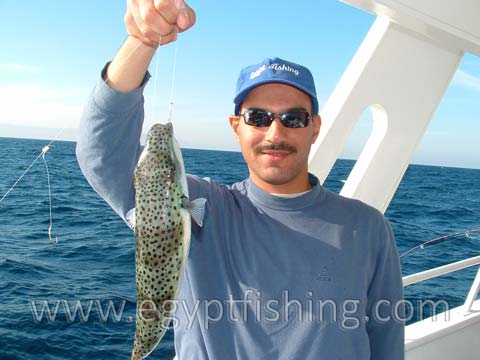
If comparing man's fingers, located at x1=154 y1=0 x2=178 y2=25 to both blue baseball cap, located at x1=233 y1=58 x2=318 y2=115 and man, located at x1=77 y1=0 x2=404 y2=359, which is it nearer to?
man, located at x1=77 y1=0 x2=404 y2=359

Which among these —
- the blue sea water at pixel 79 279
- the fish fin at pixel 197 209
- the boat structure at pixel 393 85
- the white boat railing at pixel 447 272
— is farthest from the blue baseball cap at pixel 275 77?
the white boat railing at pixel 447 272

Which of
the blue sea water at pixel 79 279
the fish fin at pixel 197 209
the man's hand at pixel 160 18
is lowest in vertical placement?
the blue sea water at pixel 79 279

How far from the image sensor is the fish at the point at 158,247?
1557 mm

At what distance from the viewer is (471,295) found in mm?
4770

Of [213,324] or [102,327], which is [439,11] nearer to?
[213,324]

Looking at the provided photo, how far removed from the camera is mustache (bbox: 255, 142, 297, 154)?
1976 mm

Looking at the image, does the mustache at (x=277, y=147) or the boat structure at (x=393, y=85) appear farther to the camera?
the boat structure at (x=393, y=85)

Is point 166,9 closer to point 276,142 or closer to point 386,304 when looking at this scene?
point 276,142

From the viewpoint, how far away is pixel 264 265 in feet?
6.23

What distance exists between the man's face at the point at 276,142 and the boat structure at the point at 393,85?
4.06 ft

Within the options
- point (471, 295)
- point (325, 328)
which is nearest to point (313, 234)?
point (325, 328)

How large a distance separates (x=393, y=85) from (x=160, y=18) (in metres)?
2.41

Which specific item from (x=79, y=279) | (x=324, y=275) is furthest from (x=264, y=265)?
(x=79, y=279)

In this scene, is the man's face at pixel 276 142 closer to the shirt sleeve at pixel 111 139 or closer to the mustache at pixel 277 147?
the mustache at pixel 277 147
